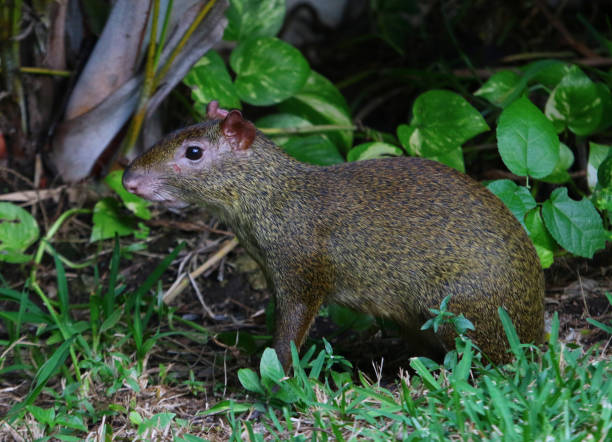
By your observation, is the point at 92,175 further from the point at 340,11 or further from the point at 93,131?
the point at 340,11

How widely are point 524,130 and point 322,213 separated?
111 centimetres

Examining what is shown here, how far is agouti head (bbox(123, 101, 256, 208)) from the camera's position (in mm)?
3574

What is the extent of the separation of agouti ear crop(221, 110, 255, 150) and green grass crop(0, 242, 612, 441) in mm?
831

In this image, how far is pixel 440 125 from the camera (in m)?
4.43

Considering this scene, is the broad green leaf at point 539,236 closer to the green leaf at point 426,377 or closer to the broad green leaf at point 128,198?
the green leaf at point 426,377

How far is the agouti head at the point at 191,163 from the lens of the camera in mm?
3574

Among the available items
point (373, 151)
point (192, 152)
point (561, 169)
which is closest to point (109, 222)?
point (192, 152)

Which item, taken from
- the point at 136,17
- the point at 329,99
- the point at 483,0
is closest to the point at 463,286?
the point at 329,99

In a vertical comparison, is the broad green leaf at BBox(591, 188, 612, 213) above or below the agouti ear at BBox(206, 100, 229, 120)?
below

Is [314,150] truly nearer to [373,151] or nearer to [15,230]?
[373,151]

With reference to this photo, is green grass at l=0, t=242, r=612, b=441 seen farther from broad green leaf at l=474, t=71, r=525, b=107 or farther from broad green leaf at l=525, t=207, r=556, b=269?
broad green leaf at l=474, t=71, r=525, b=107

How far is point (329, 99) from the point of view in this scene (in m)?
5.30

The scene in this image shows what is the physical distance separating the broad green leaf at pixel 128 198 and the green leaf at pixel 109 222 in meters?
0.11

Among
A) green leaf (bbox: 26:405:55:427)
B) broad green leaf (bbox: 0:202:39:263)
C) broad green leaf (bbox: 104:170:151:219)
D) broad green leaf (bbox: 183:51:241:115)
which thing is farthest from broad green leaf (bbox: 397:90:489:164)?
green leaf (bbox: 26:405:55:427)
